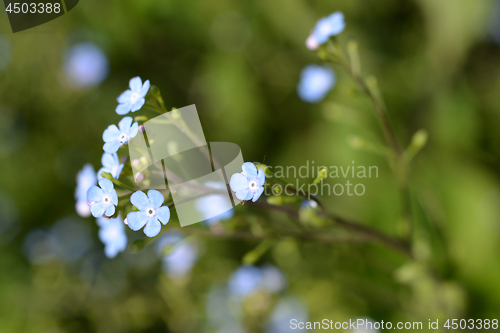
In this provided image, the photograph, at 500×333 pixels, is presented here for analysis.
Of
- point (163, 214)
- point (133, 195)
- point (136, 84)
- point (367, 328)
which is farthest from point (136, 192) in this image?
point (367, 328)

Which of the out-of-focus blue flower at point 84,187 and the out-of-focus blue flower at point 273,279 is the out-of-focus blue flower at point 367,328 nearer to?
the out-of-focus blue flower at point 273,279

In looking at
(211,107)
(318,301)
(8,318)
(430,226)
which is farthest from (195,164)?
(8,318)

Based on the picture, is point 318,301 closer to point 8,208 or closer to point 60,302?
point 60,302

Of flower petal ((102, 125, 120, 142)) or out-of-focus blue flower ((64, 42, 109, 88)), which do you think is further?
out-of-focus blue flower ((64, 42, 109, 88))

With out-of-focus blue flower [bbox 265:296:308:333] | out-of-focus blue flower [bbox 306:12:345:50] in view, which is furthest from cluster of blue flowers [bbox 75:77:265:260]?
out-of-focus blue flower [bbox 265:296:308:333]

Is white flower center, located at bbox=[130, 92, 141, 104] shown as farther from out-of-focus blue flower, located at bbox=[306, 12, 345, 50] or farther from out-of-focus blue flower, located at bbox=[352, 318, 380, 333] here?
out-of-focus blue flower, located at bbox=[352, 318, 380, 333]

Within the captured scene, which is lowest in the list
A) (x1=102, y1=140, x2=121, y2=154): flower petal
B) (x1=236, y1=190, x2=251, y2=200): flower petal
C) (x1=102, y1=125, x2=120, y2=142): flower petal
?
(x1=236, y1=190, x2=251, y2=200): flower petal

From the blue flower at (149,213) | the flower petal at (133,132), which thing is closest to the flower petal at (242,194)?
the blue flower at (149,213)
